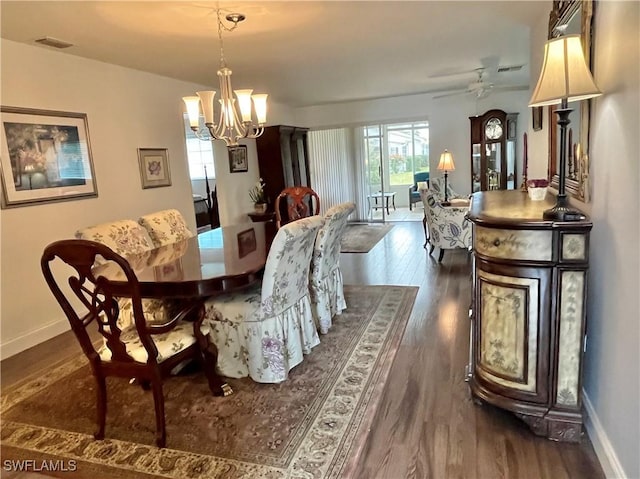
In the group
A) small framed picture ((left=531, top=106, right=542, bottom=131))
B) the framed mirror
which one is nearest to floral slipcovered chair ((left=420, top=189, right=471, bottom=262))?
small framed picture ((left=531, top=106, right=542, bottom=131))

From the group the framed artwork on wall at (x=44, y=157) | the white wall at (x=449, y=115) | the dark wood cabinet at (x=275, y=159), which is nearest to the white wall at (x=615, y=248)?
the framed artwork on wall at (x=44, y=157)

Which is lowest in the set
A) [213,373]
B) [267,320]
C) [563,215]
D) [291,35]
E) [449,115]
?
[213,373]

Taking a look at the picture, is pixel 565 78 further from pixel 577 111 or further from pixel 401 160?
pixel 401 160

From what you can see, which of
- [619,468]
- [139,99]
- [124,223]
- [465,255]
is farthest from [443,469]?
[139,99]

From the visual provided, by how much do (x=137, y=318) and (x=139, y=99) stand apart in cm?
336

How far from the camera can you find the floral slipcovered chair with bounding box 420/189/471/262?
5.05m

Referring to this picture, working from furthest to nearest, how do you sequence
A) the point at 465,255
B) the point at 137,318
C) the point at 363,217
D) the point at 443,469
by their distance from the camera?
the point at 363,217, the point at 465,255, the point at 137,318, the point at 443,469

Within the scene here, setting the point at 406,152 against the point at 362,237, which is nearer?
the point at 362,237

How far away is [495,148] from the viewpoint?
7.30 m

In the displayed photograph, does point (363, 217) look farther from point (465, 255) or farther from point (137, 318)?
point (137, 318)

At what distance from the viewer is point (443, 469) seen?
181 cm

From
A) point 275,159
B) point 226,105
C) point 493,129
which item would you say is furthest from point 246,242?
point 493,129

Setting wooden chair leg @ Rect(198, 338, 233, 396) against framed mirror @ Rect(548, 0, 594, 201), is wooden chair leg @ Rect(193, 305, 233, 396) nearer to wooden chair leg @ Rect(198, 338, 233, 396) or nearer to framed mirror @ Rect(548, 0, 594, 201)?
wooden chair leg @ Rect(198, 338, 233, 396)

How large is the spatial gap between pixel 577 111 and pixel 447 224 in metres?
2.95
